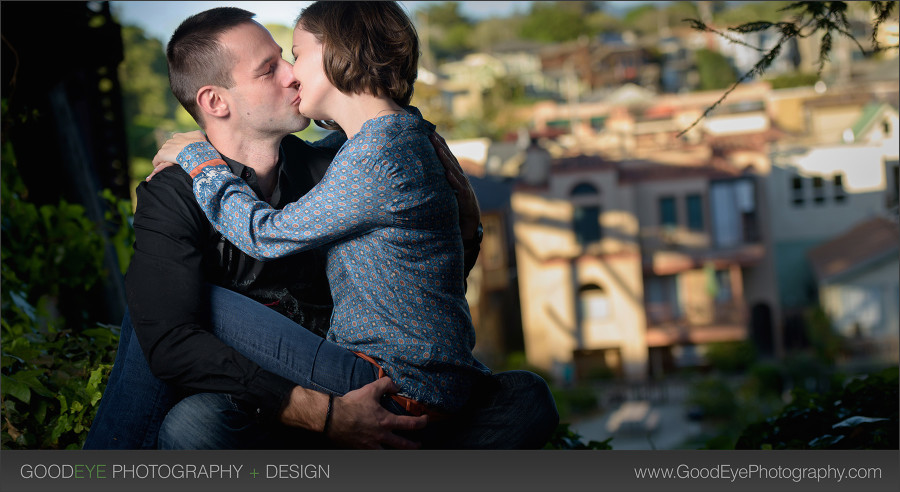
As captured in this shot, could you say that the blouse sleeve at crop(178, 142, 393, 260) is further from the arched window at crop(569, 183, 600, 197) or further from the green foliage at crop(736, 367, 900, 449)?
the arched window at crop(569, 183, 600, 197)

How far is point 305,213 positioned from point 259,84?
0.34 meters

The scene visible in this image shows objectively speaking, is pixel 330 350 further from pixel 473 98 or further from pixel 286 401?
pixel 473 98

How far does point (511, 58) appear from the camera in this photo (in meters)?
25.7

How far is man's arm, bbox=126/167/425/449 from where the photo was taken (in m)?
1.33

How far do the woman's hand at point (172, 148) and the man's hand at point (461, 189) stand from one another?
0.39 metres

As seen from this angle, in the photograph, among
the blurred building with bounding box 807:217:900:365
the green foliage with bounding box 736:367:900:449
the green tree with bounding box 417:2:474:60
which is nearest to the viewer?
the green foliage with bounding box 736:367:900:449

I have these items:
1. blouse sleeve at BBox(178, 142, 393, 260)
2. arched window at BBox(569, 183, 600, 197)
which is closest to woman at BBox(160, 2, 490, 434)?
blouse sleeve at BBox(178, 142, 393, 260)

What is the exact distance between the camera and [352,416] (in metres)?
1.35

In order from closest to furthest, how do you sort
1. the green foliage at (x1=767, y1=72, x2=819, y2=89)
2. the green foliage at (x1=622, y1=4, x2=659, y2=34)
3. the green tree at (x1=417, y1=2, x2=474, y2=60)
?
the green foliage at (x1=767, y1=72, x2=819, y2=89) → the green foliage at (x1=622, y1=4, x2=659, y2=34) → the green tree at (x1=417, y1=2, x2=474, y2=60)

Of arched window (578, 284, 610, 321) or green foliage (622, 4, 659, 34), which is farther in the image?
green foliage (622, 4, 659, 34)

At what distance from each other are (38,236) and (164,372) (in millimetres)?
1198

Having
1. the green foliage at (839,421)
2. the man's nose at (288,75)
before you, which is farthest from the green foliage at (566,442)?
the man's nose at (288,75)

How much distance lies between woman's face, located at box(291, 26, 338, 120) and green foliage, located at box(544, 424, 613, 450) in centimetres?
85

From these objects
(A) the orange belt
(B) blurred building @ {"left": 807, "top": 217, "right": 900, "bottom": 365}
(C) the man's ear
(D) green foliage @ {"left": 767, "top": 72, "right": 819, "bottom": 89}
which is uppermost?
(D) green foliage @ {"left": 767, "top": 72, "right": 819, "bottom": 89}
